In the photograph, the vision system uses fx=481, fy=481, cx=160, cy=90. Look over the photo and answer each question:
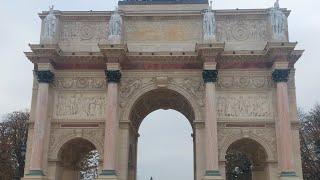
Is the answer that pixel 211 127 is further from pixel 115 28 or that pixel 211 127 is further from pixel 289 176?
pixel 115 28

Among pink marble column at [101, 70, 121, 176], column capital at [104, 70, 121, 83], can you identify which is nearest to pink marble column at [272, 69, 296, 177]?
column capital at [104, 70, 121, 83]

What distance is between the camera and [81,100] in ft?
79.7

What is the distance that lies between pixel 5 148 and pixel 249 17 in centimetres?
2066

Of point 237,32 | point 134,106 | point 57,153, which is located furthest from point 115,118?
point 237,32

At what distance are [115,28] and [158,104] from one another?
5292mm

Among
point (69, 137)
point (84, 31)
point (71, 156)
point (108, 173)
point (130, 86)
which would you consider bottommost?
point (108, 173)

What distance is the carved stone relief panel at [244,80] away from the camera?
2417cm

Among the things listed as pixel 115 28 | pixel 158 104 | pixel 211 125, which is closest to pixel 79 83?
pixel 115 28

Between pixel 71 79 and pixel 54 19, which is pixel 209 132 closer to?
pixel 71 79

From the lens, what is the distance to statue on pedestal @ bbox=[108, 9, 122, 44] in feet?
79.7

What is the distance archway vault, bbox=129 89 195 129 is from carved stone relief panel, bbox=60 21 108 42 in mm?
3852

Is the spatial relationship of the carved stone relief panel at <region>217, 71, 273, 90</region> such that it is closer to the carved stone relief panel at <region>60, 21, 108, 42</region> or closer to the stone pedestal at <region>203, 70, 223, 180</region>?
the stone pedestal at <region>203, 70, 223, 180</region>

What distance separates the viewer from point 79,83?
24547 mm

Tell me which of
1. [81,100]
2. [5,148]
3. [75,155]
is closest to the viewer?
[81,100]
